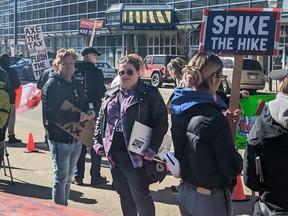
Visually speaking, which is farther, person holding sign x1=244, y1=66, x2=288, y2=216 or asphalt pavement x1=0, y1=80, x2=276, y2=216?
asphalt pavement x1=0, y1=80, x2=276, y2=216

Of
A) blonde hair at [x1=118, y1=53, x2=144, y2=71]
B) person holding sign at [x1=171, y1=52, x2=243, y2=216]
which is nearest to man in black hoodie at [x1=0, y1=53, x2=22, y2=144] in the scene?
blonde hair at [x1=118, y1=53, x2=144, y2=71]

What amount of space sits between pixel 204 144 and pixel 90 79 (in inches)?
153

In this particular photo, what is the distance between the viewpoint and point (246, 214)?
533 centimetres

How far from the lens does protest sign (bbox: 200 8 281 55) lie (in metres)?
5.05

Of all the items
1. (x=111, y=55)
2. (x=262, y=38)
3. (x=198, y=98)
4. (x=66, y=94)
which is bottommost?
(x=111, y=55)

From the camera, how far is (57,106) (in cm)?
470

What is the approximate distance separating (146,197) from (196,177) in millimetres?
1154

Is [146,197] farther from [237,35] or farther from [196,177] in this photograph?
[237,35]

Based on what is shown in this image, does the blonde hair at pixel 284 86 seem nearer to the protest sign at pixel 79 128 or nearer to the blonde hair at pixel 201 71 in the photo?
the blonde hair at pixel 201 71

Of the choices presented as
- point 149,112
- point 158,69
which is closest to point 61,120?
point 149,112

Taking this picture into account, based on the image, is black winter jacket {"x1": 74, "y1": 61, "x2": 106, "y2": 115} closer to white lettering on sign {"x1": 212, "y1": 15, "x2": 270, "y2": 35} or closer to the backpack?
the backpack

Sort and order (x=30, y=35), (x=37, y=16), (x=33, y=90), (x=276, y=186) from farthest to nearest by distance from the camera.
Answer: (x=37, y=16) < (x=30, y=35) < (x=33, y=90) < (x=276, y=186)

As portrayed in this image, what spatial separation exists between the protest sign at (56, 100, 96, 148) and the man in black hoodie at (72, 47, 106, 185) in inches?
42.1

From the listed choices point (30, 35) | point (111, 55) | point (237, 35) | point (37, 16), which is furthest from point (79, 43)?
point (237, 35)
